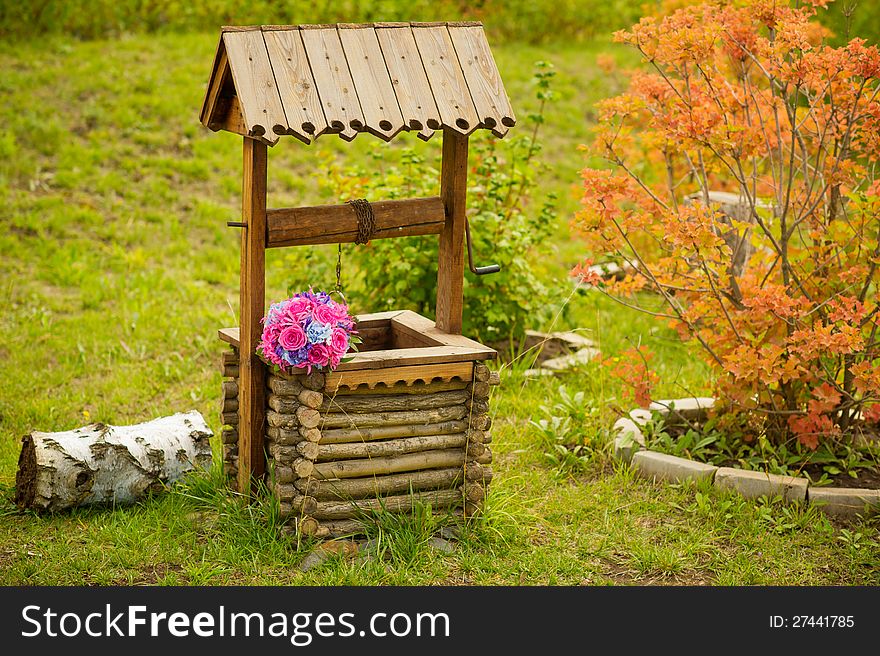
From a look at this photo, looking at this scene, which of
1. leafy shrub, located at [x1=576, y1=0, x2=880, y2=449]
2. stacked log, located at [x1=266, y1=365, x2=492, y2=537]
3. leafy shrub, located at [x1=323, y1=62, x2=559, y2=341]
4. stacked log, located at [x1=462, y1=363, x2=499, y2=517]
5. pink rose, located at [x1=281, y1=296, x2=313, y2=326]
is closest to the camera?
pink rose, located at [x1=281, y1=296, x2=313, y2=326]

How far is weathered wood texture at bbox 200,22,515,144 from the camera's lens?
3781 millimetres

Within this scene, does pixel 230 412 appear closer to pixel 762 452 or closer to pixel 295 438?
pixel 295 438

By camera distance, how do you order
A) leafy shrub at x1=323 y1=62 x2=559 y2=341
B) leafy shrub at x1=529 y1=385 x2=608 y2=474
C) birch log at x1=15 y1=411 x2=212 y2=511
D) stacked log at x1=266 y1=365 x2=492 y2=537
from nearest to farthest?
stacked log at x1=266 y1=365 x2=492 y2=537 < birch log at x1=15 y1=411 x2=212 y2=511 < leafy shrub at x1=529 y1=385 x2=608 y2=474 < leafy shrub at x1=323 y1=62 x2=559 y2=341

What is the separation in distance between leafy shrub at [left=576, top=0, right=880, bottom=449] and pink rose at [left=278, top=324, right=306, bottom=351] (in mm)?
1463

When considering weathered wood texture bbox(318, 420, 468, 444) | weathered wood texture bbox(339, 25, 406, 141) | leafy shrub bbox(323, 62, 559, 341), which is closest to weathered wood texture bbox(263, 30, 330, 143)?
weathered wood texture bbox(339, 25, 406, 141)

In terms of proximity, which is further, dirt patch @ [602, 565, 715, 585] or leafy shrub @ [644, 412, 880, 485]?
leafy shrub @ [644, 412, 880, 485]

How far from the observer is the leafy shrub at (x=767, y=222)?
4.52 meters

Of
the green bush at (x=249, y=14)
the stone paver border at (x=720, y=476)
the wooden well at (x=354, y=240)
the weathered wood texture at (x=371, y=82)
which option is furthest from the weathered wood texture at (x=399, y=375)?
the green bush at (x=249, y=14)

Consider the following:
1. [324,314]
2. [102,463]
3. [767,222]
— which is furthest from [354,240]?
[767,222]

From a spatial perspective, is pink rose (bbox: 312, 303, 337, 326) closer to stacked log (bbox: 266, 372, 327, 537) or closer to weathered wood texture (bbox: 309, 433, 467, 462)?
stacked log (bbox: 266, 372, 327, 537)

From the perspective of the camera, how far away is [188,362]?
6.14 m

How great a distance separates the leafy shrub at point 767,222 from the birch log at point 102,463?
77.3 inches

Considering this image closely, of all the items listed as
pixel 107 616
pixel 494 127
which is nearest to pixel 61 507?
pixel 107 616

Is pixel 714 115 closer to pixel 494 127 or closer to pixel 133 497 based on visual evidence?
pixel 494 127
